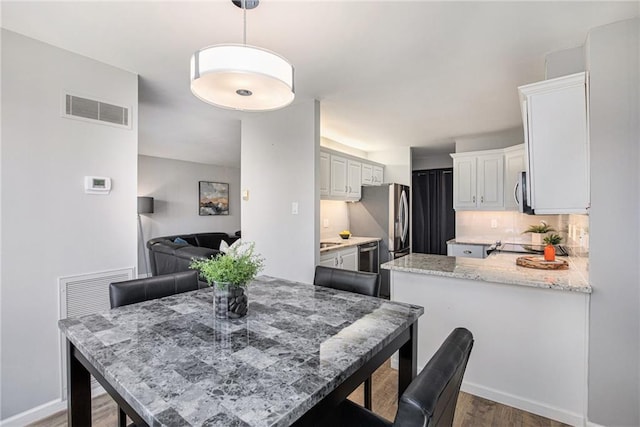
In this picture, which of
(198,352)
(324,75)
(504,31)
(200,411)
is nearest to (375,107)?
(324,75)

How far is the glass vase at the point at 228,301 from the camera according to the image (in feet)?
4.50

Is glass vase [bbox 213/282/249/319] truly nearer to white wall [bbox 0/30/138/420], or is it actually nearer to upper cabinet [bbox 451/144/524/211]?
white wall [bbox 0/30/138/420]

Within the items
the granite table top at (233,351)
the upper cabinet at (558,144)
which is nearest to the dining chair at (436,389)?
the granite table top at (233,351)

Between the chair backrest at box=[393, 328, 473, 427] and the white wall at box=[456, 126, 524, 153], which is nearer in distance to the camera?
the chair backrest at box=[393, 328, 473, 427]

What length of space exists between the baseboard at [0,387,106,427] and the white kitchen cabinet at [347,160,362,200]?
11.9ft

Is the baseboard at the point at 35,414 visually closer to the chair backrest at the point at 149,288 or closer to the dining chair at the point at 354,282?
the chair backrest at the point at 149,288

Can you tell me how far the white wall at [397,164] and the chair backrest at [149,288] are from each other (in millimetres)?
4355

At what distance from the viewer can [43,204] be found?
2018 mm

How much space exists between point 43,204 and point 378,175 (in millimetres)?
4509

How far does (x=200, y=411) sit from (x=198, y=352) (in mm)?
334

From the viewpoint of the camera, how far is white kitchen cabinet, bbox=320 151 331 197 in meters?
3.90

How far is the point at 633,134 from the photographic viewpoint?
1.73 meters

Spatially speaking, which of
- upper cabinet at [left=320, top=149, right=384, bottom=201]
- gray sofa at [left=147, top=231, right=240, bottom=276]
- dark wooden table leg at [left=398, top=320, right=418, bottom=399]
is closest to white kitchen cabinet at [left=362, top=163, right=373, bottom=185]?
upper cabinet at [left=320, top=149, right=384, bottom=201]

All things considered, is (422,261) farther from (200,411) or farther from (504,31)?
(200,411)
